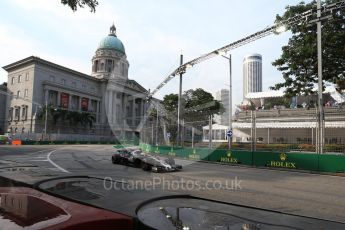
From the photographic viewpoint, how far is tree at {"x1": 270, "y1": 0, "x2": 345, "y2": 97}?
22156 millimetres

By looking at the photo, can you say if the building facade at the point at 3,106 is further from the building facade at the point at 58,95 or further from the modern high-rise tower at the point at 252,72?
the modern high-rise tower at the point at 252,72

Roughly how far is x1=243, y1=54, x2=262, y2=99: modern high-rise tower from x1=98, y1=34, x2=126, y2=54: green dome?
46.3 meters

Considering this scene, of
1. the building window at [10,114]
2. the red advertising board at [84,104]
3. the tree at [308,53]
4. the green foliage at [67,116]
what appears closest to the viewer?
the tree at [308,53]

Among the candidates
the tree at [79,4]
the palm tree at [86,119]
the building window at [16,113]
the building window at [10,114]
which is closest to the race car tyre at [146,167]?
the tree at [79,4]

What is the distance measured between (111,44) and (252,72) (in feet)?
177

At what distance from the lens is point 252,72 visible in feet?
401

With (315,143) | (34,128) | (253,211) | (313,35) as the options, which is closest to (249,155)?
(315,143)

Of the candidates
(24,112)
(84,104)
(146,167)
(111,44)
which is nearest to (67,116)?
(24,112)

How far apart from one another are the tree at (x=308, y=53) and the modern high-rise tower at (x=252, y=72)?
9657 cm

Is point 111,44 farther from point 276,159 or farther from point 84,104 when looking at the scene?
point 276,159

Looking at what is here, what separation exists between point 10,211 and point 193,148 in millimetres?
26275

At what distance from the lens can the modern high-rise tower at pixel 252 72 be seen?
119312mm

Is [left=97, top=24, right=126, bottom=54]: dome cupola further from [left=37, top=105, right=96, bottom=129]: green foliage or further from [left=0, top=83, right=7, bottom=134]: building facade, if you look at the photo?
[left=0, top=83, right=7, bottom=134]: building facade

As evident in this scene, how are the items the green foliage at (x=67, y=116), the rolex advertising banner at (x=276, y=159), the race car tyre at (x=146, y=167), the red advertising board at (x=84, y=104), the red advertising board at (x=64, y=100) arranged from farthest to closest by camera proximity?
the red advertising board at (x=84, y=104)
the red advertising board at (x=64, y=100)
the green foliage at (x=67, y=116)
the rolex advertising banner at (x=276, y=159)
the race car tyre at (x=146, y=167)
